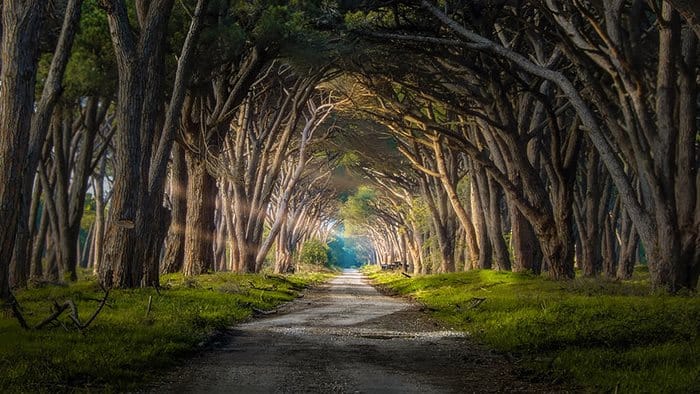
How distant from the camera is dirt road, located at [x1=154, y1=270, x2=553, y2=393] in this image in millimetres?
7859

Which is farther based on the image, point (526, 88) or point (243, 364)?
point (526, 88)

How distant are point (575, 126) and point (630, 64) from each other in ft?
16.7

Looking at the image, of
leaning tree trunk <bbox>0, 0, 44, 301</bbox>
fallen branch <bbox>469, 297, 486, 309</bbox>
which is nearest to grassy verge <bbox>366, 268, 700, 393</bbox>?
fallen branch <bbox>469, 297, 486, 309</bbox>

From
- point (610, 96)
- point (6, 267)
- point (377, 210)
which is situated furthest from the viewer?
point (377, 210)

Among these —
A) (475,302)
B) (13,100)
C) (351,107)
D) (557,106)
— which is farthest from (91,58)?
(557,106)

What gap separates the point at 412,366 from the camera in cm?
933

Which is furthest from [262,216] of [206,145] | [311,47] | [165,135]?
[165,135]

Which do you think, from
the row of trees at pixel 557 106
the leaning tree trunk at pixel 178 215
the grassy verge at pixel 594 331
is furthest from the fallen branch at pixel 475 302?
the leaning tree trunk at pixel 178 215

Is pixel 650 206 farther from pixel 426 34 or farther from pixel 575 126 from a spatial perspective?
pixel 426 34

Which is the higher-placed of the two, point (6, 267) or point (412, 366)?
point (6, 267)

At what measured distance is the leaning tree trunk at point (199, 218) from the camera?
24.6m

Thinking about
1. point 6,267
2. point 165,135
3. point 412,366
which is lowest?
point 412,366

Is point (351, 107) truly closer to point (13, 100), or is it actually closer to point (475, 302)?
point (475, 302)

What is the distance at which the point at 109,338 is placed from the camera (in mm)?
9773
